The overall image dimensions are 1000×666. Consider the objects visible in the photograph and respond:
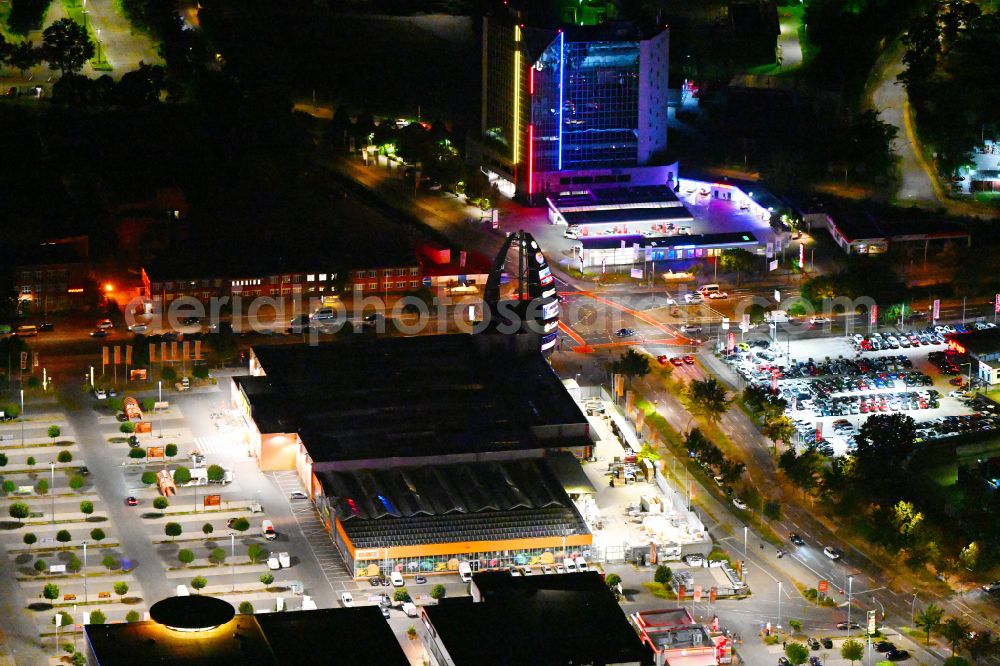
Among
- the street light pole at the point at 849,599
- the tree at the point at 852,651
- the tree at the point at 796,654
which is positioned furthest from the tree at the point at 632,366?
the tree at the point at 852,651

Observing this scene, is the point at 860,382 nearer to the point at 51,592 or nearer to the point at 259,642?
the point at 259,642

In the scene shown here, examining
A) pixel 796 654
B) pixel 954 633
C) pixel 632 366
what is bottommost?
pixel 796 654

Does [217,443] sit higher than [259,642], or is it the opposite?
[217,443]

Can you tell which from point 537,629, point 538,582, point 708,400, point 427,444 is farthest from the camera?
point 708,400

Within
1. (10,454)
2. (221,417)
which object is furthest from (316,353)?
(10,454)

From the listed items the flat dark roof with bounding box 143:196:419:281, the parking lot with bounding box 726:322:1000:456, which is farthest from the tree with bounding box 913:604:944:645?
the flat dark roof with bounding box 143:196:419:281

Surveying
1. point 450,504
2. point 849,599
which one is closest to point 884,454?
point 849,599

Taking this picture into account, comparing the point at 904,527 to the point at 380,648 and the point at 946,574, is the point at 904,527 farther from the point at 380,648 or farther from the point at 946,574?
the point at 380,648
